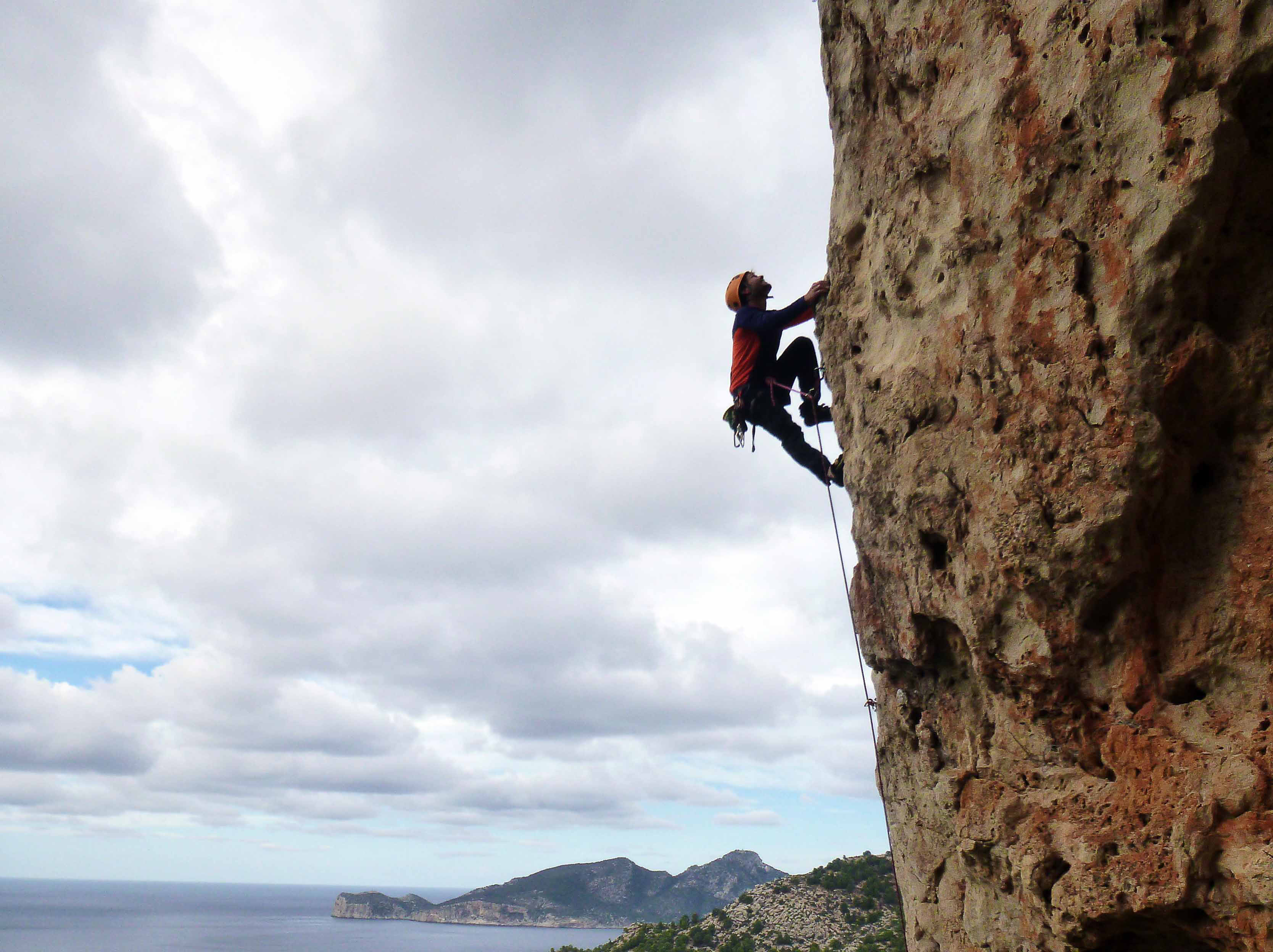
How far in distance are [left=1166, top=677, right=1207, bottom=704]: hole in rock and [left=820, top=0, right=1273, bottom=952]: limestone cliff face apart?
14 mm

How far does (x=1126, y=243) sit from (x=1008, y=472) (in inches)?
68.1

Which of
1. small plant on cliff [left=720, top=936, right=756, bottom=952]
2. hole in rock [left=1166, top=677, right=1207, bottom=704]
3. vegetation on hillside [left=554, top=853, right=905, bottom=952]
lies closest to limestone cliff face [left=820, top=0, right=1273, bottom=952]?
hole in rock [left=1166, top=677, right=1207, bottom=704]

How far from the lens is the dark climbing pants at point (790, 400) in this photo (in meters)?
10.1

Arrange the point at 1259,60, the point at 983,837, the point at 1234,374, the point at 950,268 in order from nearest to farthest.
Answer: the point at 1259,60
the point at 1234,374
the point at 983,837
the point at 950,268

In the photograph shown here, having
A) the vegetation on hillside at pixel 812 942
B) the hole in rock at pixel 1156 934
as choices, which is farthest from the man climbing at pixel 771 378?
the vegetation on hillside at pixel 812 942

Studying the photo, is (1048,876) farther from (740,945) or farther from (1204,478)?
(740,945)

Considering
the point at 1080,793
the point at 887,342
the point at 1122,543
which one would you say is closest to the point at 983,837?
the point at 1080,793

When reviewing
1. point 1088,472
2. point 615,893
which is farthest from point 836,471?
point 615,893

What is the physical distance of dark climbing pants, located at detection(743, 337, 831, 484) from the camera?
1007 centimetres

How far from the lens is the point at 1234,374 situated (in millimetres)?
5492

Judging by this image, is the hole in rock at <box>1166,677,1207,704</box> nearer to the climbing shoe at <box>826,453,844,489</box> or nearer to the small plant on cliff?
the climbing shoe at <box>826,453,844,489</box>

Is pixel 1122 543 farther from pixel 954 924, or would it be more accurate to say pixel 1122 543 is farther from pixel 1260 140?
pixel 954 924

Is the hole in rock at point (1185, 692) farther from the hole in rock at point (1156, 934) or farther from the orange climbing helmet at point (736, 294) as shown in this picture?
the orange climbing helmet at point (736, 294)

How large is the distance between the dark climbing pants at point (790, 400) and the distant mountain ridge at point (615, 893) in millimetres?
152928
